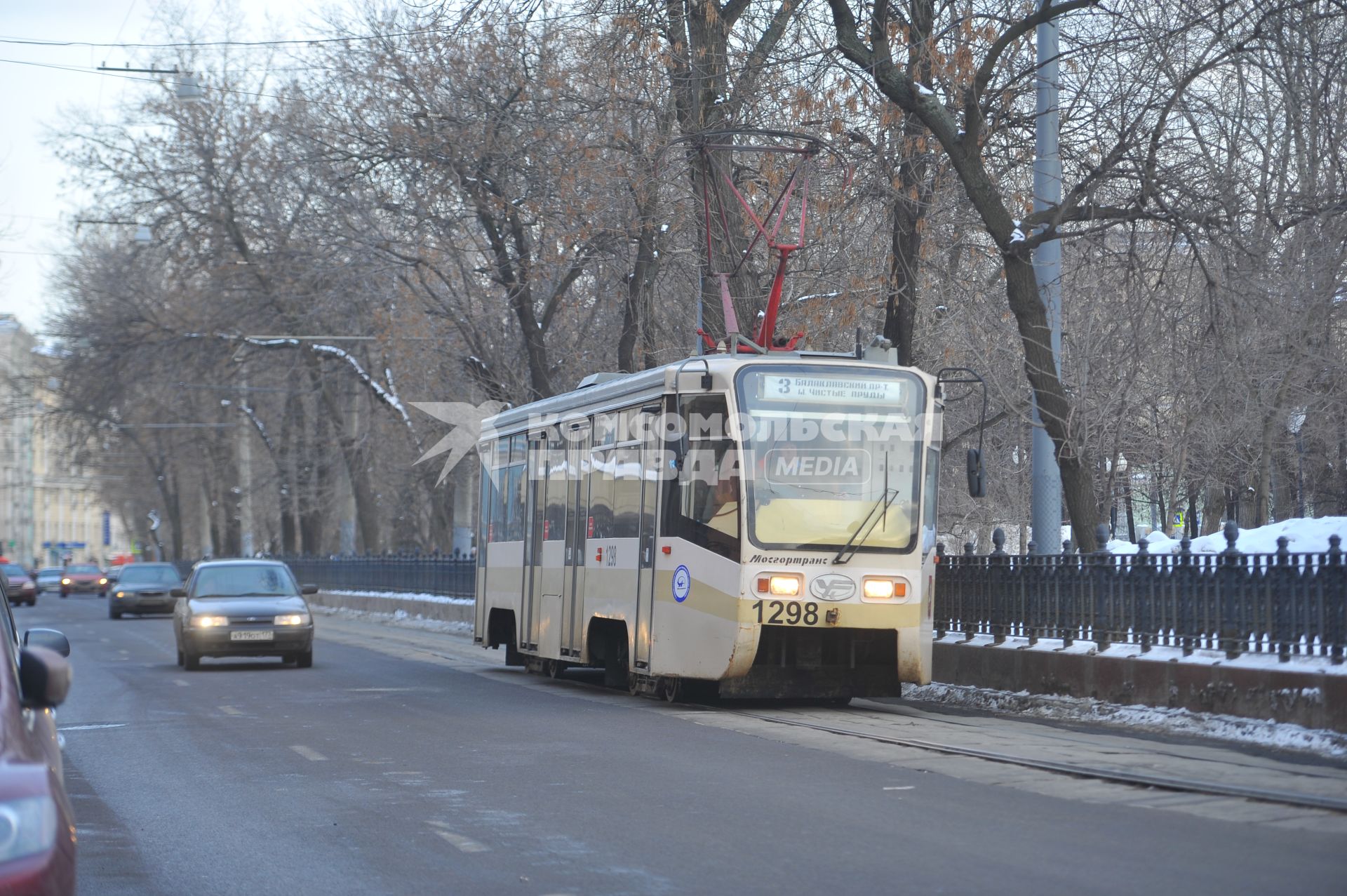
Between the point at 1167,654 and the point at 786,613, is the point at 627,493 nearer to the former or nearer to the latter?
the point at 786,613

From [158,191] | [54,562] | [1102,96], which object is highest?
[158,191]

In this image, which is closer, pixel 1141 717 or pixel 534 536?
pixel 1141 717

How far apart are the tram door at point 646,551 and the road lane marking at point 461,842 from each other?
271 inches

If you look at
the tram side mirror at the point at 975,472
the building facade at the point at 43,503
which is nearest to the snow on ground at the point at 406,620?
the building facade at the point at 43,503

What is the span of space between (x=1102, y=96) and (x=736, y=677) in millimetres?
9282

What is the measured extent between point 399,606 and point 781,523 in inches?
1101

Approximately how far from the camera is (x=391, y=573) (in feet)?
141

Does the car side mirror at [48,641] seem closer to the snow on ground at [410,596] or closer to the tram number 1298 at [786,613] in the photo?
the tram number 1298 at [786,613]

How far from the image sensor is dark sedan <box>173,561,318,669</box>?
73.6 feet

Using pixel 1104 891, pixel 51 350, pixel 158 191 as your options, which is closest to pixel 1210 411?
pixel 1104 891

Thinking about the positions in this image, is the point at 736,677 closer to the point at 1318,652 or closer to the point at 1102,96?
the point at 1318,652

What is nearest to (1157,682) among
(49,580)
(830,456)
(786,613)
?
(786,613)

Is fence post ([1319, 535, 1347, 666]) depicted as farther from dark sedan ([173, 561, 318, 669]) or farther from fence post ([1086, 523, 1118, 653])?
dark sedan ([173, 561, 318, 669])

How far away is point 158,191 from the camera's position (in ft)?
146
